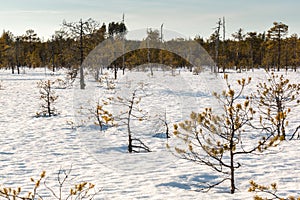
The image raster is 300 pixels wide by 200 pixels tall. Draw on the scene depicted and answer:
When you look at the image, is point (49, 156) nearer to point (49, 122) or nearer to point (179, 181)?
point (179, 181)

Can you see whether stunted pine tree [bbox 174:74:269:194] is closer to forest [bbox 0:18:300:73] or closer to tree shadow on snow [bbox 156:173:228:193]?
tree shadow on snow [bbox 156:173:228:193]

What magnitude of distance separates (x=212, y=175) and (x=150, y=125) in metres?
5.23

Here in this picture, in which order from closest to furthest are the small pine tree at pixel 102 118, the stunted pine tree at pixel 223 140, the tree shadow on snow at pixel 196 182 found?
the stunted pine tree at pixel 223 140 → the tree shadow on snow at pixel 196 182 → the small pine tree at pixel 102 118

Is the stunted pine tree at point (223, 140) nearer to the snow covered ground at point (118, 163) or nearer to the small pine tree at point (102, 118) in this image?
the snow covered ground at point (118, 163)

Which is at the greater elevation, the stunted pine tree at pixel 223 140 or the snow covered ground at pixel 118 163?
the stunted pine tree at pixel 223 140

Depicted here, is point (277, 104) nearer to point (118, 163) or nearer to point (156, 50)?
point (118, 163)

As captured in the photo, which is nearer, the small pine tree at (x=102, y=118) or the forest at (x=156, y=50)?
the small pine tree at (x=102, y=118)

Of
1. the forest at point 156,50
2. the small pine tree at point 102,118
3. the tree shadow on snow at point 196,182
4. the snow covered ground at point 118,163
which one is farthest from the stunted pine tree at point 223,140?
the forest at point 156,50

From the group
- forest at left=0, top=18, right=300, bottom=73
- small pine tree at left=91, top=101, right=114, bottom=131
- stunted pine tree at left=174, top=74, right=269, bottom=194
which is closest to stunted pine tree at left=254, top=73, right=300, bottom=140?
stunted pine tree at left=174, top=74, right=269, bottom=194

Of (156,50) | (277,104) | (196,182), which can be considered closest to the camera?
(196,182)

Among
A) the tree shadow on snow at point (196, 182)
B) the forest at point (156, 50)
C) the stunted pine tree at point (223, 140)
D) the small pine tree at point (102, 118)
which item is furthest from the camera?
the forest at point (156, 50)

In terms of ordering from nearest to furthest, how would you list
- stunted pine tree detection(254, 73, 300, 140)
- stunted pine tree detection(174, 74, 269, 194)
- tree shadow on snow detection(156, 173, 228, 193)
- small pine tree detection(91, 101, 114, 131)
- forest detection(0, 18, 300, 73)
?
1. stunted pine tree detection(174, 74, 269, 194)
2. tree shadow on snow detection(156, 173, 228, 193)
3. stunted pine tree detection(254, 73, 300, 140)
4. small pine tree detection(91, 101, 114, 131)
5. forest detection(0, 18, 300, 73)

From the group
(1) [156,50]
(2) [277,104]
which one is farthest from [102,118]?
(1) [156,50]

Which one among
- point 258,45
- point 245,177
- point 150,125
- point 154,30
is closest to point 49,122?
point 150,125
